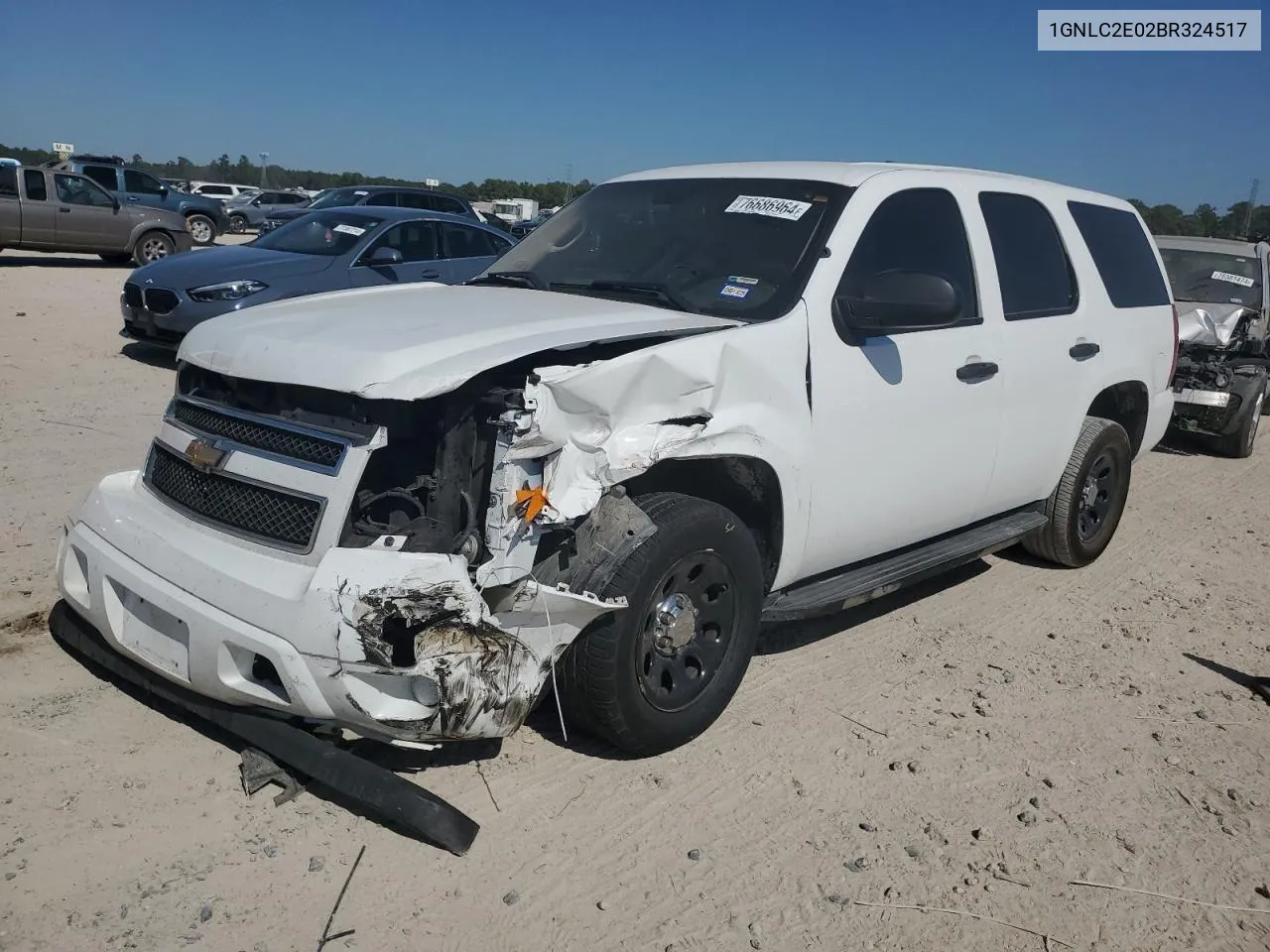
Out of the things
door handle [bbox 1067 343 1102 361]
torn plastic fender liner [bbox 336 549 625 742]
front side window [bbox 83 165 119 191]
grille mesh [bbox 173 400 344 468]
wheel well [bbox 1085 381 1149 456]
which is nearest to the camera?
torn plastic fender liner [bbox 336 549 625 742]

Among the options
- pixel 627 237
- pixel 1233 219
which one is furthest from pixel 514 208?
pixel 627 237

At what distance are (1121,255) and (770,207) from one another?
267 cm

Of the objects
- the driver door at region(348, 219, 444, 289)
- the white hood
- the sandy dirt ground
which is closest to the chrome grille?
the driver door at region(348, 219, 444, 289)

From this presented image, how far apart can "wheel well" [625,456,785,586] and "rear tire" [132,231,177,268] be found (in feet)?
56.3

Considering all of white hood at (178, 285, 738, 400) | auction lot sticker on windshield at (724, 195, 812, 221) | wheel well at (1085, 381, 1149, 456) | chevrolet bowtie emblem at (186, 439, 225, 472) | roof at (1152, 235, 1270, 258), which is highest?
roof at (1152, 235, 1270, 258)

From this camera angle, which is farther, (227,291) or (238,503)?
(227,291)

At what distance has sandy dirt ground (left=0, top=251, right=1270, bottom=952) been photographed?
2762 millimetres

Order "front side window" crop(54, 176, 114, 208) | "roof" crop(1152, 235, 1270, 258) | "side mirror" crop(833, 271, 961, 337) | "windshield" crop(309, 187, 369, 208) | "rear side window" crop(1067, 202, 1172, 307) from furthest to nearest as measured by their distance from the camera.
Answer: "windshield" crop(309, 187, 369, 208)
"front side window" crop(54, 176, 114, 208)
"roof" crop(1152, 235, 1270, 258)
"rear side window" crop(1067, 202, 1172, 307)
"side mirror" crop(833, 271, 961, 337)

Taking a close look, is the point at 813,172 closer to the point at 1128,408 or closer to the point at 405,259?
the point at 1128,408

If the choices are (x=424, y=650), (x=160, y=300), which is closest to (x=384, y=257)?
(x=160, y=300)

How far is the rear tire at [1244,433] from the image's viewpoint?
9383 millimetres

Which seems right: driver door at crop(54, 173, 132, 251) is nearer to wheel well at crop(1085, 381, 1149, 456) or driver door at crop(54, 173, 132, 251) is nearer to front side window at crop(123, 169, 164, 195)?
front side window at crop(123, 169, 164, 195)

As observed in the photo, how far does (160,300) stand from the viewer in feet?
31.2

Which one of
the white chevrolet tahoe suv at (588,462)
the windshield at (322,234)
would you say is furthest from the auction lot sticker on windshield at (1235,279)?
the windshield at (322,234)
